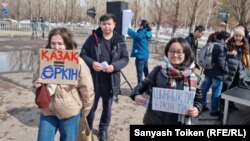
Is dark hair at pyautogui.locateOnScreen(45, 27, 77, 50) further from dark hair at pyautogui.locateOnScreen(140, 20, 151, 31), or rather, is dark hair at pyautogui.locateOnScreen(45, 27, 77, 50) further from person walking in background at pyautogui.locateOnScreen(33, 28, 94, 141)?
dark hair at pyautogui.locateOnScreen(140, 20, 151, 31)

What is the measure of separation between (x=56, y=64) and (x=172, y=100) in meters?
1.21

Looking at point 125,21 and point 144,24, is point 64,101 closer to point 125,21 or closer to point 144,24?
point 125,21

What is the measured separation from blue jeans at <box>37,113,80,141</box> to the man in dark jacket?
38.2 inches

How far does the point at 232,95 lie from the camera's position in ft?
16.4

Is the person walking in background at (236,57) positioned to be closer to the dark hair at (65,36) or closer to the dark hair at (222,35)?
the dark hair at (222,35)

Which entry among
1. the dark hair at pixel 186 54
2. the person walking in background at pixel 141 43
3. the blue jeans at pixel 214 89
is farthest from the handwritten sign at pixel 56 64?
the person walking in background at pixel 141 43

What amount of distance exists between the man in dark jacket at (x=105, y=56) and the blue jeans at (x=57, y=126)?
971 mm

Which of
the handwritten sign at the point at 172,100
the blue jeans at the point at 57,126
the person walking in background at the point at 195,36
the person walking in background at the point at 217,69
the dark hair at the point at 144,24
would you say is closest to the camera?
the handwritten sign at the point at 172,100

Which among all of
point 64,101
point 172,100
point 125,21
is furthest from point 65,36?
point 125,21

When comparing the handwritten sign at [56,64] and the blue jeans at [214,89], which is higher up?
the handwritten sign at [56,64]

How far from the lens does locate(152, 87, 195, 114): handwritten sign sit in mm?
2664

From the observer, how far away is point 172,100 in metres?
2.72

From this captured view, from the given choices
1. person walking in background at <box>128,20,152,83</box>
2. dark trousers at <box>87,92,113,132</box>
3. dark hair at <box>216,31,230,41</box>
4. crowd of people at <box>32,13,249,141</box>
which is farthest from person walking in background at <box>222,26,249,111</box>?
dark trousers at <box>87,92,113,132</box>

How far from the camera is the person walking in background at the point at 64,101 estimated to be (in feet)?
10.2
